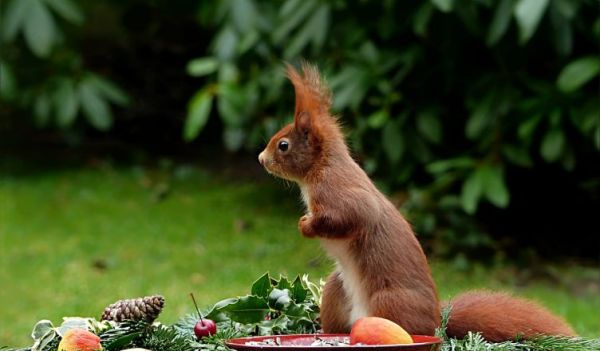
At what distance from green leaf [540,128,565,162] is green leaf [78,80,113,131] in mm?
2982

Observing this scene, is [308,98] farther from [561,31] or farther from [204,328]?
[561,31]

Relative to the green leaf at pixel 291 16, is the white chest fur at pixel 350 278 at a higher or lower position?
lower

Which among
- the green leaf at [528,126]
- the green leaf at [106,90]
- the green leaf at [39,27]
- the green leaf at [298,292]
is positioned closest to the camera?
the green leaf at [298,292]

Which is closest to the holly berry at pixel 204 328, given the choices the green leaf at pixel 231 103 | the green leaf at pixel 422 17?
the green leaf at pixel 422 17

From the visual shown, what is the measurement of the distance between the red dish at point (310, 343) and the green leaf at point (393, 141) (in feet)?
11.4

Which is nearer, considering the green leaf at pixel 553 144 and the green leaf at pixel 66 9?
the green leaf at pixel 553 144

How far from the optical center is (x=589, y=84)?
5473 millimetres

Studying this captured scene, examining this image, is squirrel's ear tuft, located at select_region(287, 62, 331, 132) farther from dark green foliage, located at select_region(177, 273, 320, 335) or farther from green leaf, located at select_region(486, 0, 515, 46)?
green leaf, located at select_region(486, 0, 515, 46)

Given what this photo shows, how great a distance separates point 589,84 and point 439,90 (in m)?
0.84

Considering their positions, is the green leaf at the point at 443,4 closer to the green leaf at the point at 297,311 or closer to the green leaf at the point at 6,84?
the green leaf at the point at 297,311

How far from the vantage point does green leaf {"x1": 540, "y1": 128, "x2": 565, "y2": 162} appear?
5285 mm

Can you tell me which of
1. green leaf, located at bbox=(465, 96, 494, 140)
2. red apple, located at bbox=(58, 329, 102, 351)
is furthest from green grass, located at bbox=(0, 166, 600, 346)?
red apple, located at bbox=(58, 329, 102, 351)

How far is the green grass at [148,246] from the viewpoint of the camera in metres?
5.37

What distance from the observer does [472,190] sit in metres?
5.42
